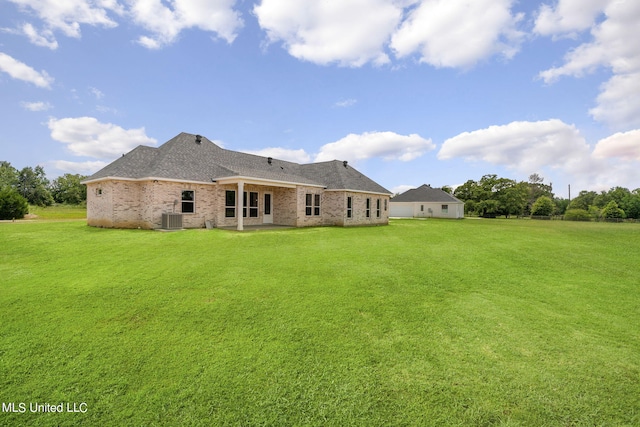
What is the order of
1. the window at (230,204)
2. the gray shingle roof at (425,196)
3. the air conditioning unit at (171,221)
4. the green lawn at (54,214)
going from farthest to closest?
1. the gray shingle roof at (425,196)
2. the green lawn at (54,214)
3. the window at (230,204)
4. the air conditioning unit at (171,221)

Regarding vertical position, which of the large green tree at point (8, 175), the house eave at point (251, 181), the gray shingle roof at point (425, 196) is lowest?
the house eave at point (251, 181)

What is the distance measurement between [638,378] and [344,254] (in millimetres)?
6811

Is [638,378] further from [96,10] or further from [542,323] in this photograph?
[96,10]

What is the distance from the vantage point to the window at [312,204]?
20.0 m

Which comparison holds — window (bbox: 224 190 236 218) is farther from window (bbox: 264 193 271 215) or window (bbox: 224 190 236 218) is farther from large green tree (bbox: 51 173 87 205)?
large green tree (bbox: 51 173 87 205)

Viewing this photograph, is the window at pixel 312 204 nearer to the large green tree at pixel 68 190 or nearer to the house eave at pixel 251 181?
the house eave at pixel 251 181

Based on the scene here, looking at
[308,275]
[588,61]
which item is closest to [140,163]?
[308,275]

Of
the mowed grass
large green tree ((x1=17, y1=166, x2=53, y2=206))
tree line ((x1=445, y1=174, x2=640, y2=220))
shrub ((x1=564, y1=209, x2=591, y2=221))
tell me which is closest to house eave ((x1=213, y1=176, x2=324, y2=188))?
the mowed grass

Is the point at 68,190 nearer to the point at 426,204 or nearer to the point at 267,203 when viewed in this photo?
the point at 267,203

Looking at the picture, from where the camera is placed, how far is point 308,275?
22.3 feet

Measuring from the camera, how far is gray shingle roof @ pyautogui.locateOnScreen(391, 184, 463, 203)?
137 ft

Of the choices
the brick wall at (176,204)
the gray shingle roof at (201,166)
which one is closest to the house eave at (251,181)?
the gray shingle roof at (201,166)

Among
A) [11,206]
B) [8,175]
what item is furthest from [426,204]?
[8,175]

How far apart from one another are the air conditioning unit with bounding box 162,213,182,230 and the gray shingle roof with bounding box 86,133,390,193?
6.84ft
